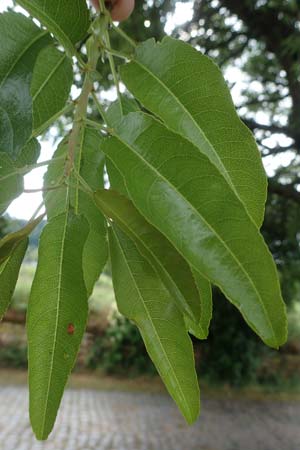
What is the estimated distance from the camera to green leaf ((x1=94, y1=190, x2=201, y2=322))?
51 centimetres

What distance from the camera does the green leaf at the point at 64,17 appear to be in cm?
57

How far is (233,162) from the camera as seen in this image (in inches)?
21.4

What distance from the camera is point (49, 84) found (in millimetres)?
628

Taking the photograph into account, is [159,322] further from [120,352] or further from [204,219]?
[120,352]

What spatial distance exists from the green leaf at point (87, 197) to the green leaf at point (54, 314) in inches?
1.3

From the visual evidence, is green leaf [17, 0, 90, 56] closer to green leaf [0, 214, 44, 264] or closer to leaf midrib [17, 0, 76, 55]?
leaf midrib [17, 0, 76, 55]

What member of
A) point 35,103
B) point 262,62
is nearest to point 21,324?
point 262,62

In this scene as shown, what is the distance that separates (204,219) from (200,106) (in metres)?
0.16

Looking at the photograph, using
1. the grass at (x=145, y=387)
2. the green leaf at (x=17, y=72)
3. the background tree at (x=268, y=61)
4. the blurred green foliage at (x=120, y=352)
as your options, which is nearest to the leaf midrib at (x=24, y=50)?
the green leaf at (x=17, y=72)

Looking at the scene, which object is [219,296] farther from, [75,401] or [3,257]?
[3,257]

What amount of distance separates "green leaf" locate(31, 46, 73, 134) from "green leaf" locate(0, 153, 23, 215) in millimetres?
95

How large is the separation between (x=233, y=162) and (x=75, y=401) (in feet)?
21.7

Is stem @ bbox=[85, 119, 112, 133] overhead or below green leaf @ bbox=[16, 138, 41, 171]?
overhead

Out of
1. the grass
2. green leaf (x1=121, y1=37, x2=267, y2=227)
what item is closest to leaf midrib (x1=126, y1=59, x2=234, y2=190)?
green leaf (x1=121, y1=37, x2=267, y2=227)
